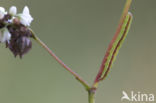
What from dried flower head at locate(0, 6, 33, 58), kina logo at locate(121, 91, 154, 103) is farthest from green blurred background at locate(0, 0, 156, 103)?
dried flower head at locate(0, 6, 33, 58)

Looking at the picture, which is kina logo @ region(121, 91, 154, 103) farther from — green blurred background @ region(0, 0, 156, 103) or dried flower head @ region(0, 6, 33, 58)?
dried flower head @ region(0, 6, 33, 58)

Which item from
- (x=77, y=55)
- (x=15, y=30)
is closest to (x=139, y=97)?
(x=77, y=55)

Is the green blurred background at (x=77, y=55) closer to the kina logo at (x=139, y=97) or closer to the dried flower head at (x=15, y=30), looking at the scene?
the kina logo at (x=139, y=97)

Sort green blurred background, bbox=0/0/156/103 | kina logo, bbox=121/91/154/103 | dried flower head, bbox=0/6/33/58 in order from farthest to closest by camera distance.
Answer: green blurred background, bbox=0/0/156/103
kina logo, bbox=121/91/154/103
dried flower head, bbox=0/6/33/58

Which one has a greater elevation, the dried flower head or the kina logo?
the dried flower head

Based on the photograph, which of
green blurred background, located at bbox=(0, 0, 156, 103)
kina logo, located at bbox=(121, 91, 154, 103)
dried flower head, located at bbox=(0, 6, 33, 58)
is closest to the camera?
dried flower head, located at bbox=(0, 6, 33, 58)

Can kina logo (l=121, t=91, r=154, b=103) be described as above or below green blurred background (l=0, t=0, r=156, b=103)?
below

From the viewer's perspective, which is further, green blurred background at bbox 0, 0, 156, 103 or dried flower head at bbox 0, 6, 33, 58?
green blurred background at bbox 0, 0, 156, 103

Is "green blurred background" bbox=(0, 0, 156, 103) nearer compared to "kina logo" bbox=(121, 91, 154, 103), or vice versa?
"kina logo" bbox=(121, 91, 154, 103)

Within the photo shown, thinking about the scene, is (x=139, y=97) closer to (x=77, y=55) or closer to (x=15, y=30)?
(x=77, y=55)
